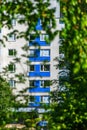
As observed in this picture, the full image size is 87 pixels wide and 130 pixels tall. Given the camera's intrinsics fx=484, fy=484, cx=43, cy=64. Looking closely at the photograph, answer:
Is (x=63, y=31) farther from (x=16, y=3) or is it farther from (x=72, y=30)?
(x=16, y=3)

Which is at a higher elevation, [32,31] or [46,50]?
[32,31]

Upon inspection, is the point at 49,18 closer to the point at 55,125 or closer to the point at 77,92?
the point at 55,125

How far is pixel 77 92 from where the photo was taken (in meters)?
21.1

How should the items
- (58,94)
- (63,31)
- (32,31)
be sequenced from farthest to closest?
(58,94) → (32,31) → (63,31)

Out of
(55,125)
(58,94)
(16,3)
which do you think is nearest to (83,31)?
(16,3)

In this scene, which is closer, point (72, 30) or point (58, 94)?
point (72, 30)

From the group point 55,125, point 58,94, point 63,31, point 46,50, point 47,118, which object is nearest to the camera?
point 63,31

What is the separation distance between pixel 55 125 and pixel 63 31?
4.02 m

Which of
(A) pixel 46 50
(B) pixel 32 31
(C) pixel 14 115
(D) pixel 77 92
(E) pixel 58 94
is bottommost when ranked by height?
(A) pixel 46 50

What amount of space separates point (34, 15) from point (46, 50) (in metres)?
79.8

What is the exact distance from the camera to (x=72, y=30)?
8.20 metres

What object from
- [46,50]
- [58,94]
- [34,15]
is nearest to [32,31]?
[34,15]

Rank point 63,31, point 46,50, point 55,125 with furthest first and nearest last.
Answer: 1. point 46,50
2. point 55,125
3. point 63,31

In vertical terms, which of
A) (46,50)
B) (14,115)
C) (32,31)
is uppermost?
(32,31)
